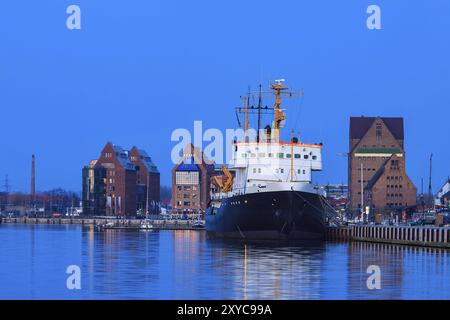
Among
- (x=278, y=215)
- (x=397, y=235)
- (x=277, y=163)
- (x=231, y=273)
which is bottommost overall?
(x=231, y=273)

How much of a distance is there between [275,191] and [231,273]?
3182 cm

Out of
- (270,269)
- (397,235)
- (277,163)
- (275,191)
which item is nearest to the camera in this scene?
(270,269)

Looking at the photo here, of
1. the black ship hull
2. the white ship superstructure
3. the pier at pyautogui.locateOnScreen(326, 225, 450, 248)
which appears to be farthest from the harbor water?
the white ship superstructure

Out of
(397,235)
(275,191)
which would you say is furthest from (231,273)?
(397,235)

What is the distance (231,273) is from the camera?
179ft

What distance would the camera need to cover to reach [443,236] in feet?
268

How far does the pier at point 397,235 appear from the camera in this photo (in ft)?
270

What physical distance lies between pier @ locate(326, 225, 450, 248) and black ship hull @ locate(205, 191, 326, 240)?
538 centimetres

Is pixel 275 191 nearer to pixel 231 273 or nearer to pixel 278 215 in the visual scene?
pixel 278 215

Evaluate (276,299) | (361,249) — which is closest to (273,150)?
(361,249)

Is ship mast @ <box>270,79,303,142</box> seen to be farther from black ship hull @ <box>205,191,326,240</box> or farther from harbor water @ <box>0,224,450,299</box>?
harbor water @ <box>0,224,450,299</box>

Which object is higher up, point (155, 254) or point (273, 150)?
point (273, 150)
